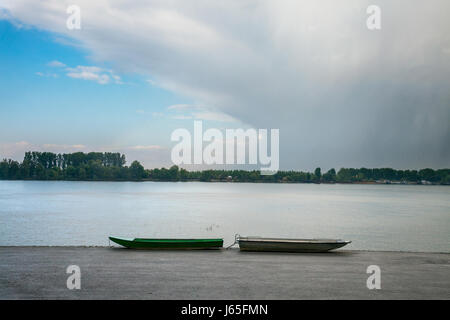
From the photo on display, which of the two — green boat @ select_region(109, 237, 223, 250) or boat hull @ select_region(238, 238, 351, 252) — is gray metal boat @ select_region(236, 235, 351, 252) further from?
green boat @ select_region(109, 237, 223, 250)

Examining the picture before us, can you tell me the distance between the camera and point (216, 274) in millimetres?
9781

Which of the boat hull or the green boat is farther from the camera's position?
the green boat

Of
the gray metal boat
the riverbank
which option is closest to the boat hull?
the gray metal boat

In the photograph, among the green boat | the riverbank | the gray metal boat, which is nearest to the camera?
the riverbank

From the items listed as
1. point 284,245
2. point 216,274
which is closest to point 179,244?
point 284,245

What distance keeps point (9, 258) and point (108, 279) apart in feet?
12.9

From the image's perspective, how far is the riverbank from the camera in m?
8.16

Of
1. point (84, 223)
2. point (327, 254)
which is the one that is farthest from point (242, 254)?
point (84, 223)

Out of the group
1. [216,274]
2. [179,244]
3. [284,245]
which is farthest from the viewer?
[179,244]

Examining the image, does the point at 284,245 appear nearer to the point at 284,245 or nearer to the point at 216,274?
the point at 284,245

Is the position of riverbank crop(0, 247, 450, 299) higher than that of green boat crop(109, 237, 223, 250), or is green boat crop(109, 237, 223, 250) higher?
green boat crop(109, 237, 223, 250)

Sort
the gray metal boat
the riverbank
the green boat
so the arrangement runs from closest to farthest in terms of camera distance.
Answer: the riverbank → the gray metal boat → the green boat

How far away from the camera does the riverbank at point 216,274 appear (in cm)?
816

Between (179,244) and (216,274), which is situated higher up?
(179,244)
